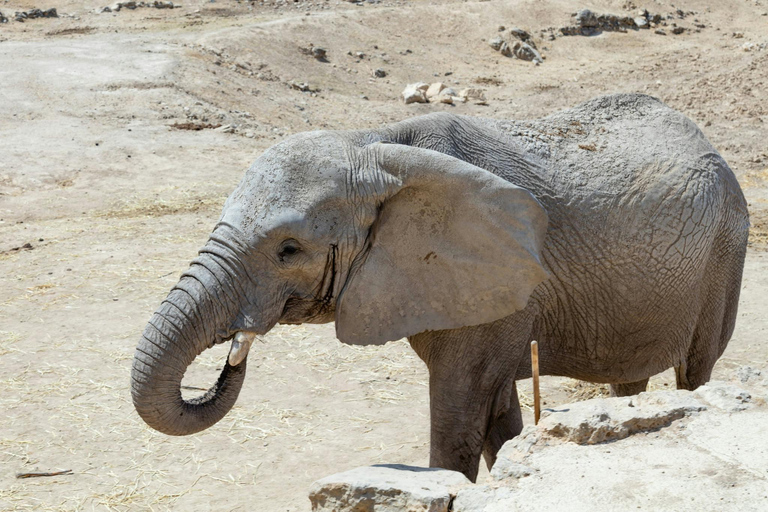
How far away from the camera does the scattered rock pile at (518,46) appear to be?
23.6 metres

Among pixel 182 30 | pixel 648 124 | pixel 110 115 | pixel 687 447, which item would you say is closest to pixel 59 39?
pixel 182 30

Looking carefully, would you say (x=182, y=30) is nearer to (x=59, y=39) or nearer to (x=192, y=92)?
(x=59, y=39)

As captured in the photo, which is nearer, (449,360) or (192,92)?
(449,360)

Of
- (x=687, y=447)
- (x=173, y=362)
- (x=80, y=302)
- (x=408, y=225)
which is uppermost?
(x=408, y=225)


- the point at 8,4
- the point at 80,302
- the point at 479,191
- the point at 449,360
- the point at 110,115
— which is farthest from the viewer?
the point at 8,4

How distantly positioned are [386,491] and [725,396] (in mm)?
1484

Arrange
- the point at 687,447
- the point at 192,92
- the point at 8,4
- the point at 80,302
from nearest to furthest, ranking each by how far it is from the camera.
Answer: the point at 687,447 < the point at 80,302 < the point at 192,92 < the point at 8,4

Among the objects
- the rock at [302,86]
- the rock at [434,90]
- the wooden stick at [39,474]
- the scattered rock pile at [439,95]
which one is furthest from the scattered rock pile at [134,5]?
the wooden stick at [39,474]

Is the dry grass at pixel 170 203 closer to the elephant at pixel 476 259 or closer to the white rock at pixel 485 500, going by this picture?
the elephant at pixel 476 259

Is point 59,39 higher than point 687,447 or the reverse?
higher

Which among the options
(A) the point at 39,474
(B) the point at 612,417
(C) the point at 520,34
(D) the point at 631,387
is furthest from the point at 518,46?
(B) the point at 612,417

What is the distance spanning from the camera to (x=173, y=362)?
3.33m

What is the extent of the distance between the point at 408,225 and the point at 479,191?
0.33 metres

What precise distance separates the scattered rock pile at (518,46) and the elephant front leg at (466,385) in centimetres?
2046
